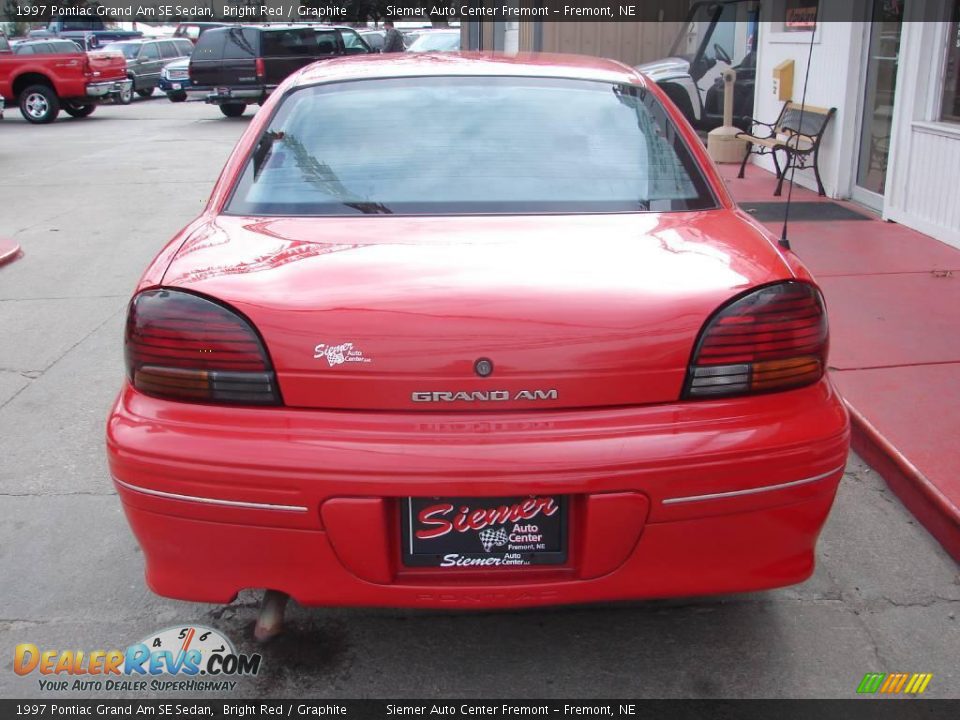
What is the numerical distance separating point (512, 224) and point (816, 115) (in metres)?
7.22

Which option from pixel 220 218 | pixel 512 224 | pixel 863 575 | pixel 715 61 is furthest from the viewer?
pixel 715 61

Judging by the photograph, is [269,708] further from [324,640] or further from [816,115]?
[816,115]

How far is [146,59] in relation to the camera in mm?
27312

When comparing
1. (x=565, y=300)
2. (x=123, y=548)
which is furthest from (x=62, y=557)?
(x=565, y=300)

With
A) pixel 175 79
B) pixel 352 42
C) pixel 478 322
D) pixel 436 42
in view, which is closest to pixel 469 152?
pixel 478 322

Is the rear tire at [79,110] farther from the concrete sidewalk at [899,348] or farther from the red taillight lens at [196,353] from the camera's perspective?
the red taillight lens at [196,353]

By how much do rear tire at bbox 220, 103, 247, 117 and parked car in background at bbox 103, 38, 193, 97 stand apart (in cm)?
653

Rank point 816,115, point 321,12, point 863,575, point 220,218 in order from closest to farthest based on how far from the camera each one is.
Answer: point 220,218
point 863,575
point 816,115
point 321,12

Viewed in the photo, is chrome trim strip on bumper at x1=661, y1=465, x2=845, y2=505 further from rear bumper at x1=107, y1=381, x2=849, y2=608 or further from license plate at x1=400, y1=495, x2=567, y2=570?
license plate at x1=400, y1=495, x2=567, y2=570

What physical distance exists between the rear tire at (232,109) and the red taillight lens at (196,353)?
2005 cm

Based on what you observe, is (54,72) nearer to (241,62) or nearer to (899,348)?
(241,62)

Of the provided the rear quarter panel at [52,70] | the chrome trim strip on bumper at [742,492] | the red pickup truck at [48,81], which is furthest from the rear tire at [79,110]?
the chrome trim strip on bumper at [742,492]

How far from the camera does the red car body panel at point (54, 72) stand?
65.5 feet

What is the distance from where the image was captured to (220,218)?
2.82 meters
